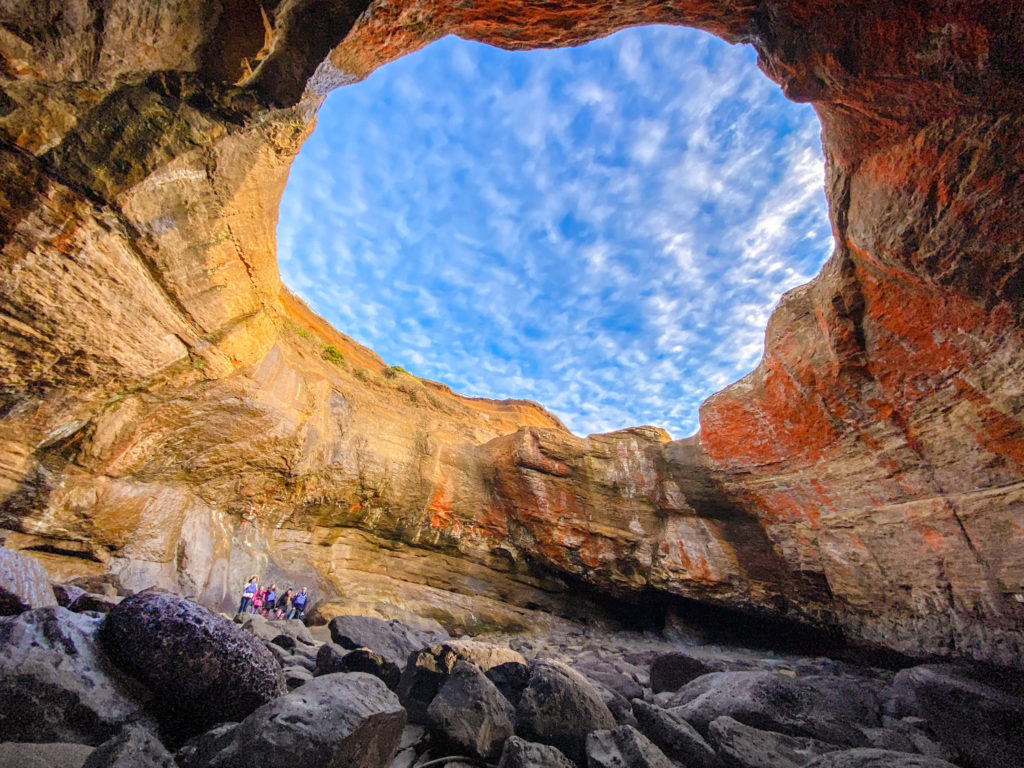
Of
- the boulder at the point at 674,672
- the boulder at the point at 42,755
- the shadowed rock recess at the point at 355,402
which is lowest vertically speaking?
the boulder at the point at 42,755

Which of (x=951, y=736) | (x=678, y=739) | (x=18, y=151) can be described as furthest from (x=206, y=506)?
(x=951, y=736)

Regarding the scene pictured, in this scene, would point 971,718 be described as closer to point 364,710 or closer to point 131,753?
point 364,710

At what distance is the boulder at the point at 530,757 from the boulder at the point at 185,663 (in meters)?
1.79

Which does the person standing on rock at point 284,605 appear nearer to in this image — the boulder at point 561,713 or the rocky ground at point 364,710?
the rocky ground at point 364,710

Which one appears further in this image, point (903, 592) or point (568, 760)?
point (903, 592)

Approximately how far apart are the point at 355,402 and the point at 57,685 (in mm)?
11967

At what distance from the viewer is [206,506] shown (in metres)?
9.54

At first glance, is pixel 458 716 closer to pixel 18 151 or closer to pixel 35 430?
pixel 18 151

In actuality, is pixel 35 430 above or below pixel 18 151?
below

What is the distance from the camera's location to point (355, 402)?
45.4ft

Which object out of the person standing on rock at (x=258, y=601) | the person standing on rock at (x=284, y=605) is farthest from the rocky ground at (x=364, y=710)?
the person standing on rock at (x=284, y=605)

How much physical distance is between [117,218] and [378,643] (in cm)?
711

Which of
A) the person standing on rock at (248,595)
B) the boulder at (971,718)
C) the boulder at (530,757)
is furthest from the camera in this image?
the person standing on rock at (248,595)

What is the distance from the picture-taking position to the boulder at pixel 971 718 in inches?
153
